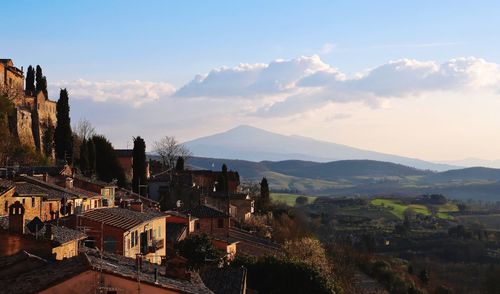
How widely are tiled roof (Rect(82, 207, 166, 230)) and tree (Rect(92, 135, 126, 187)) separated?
33205mm

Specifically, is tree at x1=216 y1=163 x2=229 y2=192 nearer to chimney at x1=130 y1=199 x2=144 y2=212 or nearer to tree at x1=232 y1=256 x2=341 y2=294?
chimney at x1=130 y1=199 x2=144 y2=212

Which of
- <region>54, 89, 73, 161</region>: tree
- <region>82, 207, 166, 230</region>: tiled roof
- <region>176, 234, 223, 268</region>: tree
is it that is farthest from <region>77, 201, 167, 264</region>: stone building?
<region>54, 89, 73, 161</region>: tree

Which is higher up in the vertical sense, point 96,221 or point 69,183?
point 69,183

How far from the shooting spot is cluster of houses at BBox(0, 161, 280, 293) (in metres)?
18.9

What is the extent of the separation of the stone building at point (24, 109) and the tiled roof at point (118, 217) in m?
35.3

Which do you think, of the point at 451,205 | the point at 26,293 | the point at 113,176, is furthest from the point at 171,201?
the point at 451,205

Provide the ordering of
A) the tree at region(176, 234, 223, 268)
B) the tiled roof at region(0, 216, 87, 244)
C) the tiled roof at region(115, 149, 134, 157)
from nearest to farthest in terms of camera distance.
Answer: the tiled roof at region(0, 216, 87, 244), the tree at region(176, 234, 223, 268), the tiled roof at region(115, 149, 134, 157)

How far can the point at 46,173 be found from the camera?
46.1m

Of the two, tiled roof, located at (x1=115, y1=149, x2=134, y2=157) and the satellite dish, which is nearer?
the satellite dish

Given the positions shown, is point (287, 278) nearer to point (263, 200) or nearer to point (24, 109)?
point (24, 109)

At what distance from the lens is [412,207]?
180500mm

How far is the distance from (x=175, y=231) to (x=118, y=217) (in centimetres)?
1062

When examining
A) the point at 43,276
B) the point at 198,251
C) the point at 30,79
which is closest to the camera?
the point at 43,276

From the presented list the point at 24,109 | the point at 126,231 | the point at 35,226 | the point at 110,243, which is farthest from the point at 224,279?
the point at 24,109
